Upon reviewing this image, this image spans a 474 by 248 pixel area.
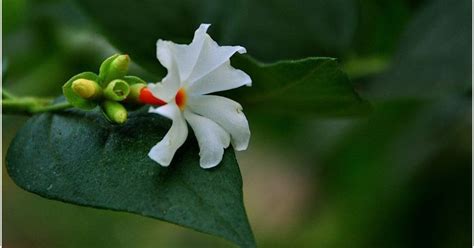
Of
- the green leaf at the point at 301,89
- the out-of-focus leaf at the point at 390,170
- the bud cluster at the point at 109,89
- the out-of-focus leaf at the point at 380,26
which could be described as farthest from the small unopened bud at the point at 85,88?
the out-of-focus leaf at the point at 390,170

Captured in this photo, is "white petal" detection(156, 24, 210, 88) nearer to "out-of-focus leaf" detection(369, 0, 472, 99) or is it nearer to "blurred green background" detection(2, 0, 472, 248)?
"blurred green background" detection(2, 0, 472, 248)

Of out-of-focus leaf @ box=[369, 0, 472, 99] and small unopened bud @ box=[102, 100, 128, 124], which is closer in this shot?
small unopened bud @ box=[102, 100, 128, 124]

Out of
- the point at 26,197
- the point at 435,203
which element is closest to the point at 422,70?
the point at 435,203

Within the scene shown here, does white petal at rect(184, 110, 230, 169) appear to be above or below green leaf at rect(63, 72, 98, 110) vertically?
below

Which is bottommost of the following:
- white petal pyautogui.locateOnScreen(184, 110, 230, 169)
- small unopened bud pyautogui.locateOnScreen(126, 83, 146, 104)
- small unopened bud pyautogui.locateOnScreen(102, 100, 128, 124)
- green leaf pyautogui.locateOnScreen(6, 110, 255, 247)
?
green leaf pyautogui.locateOnScreen(6, 110, 255, 247)

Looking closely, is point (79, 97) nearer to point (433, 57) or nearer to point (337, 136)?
point (433, 57)

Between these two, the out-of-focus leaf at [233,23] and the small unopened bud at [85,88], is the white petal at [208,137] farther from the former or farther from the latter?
the out-of-focus leaf at [233,23]

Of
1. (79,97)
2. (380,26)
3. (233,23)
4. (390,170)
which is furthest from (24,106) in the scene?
(390,170)

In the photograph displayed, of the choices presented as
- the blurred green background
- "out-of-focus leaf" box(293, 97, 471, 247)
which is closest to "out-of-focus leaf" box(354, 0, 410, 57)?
the blurred green background
